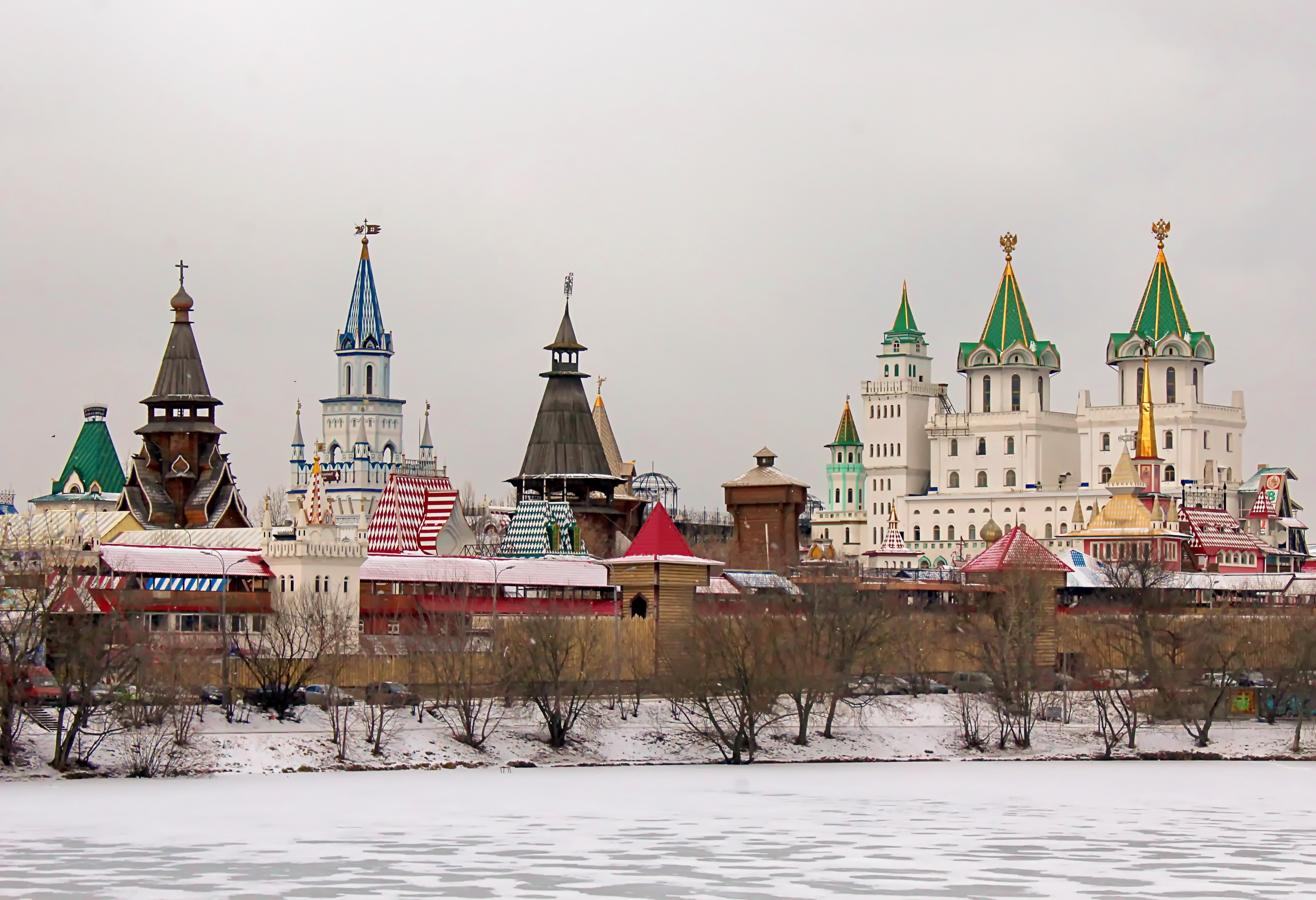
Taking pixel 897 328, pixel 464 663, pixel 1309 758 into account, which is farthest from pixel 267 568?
pixel 897 328

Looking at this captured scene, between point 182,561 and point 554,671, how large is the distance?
15078 millimetres

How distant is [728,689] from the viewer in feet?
216

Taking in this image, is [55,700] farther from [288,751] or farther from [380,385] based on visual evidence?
[380,385]

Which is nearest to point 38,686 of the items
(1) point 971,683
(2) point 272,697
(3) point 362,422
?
(2) point 272,697

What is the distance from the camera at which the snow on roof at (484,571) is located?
7881 cm

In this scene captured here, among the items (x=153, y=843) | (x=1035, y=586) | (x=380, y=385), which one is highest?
(x=380, y=385)

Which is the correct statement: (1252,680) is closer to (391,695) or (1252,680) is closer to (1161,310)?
(391,695)

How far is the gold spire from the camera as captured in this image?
160875 millimetres

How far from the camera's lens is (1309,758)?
6762 centimetres

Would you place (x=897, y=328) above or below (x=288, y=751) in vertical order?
above

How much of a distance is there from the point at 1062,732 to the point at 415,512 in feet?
93.9

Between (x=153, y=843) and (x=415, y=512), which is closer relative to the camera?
(x=153, y=843)

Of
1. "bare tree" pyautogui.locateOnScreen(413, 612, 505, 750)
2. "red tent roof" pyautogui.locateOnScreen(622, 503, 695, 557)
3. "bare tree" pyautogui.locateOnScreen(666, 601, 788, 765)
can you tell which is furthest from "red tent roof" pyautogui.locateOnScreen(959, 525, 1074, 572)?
"bare tree" pyautogui.locateOnScreen(413, 612, 505, 750)

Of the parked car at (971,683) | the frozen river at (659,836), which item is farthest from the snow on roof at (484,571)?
the frozen river at (659,836)
